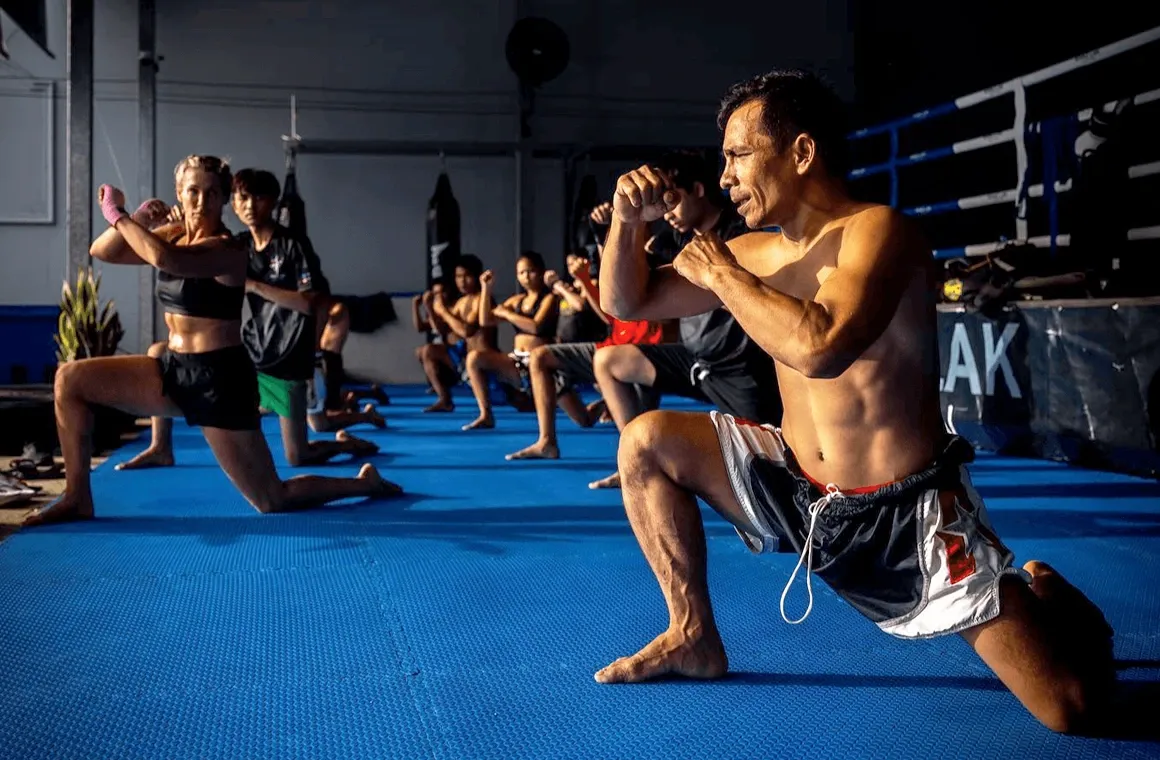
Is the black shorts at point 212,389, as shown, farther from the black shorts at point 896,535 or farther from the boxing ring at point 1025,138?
the boxing ring at point 1025,138

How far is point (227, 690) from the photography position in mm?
2014

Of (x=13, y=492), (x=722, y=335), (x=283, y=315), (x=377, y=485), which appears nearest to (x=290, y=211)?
(x=283, y=315)

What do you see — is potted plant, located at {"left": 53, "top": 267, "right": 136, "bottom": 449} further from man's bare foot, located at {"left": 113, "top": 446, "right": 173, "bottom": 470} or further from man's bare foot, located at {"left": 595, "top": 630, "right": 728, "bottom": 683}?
man's bare foot, located at {"left": 595, "top": 630, "right": 728, "bottom": 683}

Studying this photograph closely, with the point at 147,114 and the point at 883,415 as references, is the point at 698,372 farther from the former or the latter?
the point at 147,114

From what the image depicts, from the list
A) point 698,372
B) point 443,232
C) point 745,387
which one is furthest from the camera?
point 443,232

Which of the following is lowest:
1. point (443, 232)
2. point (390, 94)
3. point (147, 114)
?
point (443, 232)

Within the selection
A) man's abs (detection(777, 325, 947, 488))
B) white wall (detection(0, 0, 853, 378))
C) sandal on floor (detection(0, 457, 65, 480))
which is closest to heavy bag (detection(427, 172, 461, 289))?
white wall (detection(0, 0, 853, 378))

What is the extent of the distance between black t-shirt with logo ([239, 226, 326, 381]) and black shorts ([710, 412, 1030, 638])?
3.39m

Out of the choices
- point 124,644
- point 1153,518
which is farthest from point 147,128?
point 1153,518

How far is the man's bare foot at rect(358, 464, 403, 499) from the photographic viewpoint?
419 centimetres

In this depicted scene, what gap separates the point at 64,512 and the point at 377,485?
1.16m

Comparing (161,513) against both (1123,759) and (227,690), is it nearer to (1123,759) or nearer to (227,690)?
(227,690)

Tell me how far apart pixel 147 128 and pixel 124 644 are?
740cm

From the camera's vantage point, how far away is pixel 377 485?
4.21m
